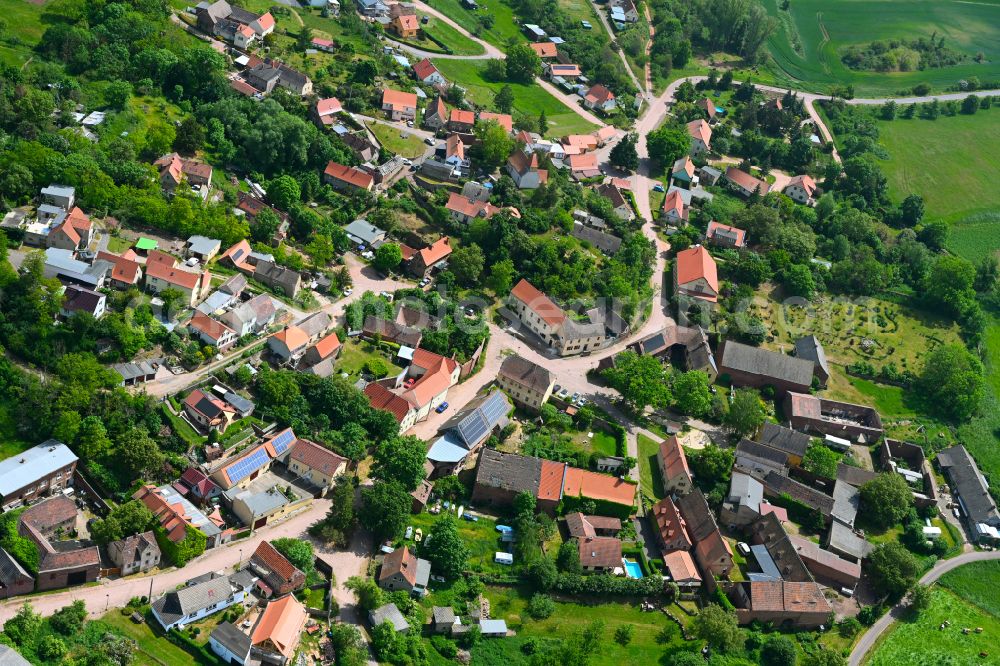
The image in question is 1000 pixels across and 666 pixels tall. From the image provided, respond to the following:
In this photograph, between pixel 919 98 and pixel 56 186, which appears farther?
pixel 919 98

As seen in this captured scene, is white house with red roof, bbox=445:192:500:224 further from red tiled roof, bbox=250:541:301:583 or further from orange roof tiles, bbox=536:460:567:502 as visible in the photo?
red tiled roof, bbox=250:541:301:583

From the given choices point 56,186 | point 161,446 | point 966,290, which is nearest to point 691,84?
point 966,290

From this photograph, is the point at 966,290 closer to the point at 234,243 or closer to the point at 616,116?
the point at 616,116

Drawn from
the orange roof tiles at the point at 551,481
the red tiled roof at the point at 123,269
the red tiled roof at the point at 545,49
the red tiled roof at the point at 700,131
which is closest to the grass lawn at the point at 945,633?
the orange roof tiles at the point at 551,481

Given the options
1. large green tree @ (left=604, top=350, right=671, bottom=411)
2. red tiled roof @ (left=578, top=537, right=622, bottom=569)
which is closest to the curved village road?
red tiled roof @ (left=578, top=537, right=622, bottom=569)

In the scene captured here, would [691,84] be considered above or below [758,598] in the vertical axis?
above
